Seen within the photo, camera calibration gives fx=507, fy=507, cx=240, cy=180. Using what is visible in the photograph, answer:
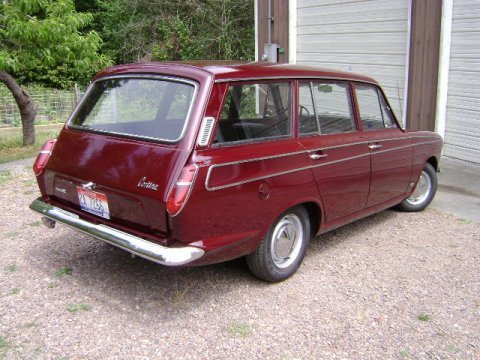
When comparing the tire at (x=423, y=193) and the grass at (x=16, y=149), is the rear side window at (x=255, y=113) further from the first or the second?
the grass at (x=16, y=149)

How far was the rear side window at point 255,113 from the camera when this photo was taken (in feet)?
11.9

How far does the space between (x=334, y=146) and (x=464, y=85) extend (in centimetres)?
466

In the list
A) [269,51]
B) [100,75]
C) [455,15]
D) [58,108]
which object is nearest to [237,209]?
[100,75]

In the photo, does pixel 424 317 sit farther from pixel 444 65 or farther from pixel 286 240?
pixel 444 65

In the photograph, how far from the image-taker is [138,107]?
4082 mm

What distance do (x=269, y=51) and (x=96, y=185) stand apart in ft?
28.8

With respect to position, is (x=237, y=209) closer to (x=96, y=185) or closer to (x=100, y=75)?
(x=96, y=185)

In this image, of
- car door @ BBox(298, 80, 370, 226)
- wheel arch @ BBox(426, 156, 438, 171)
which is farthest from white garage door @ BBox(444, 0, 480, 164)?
car door @ BBox(298, 80, 370, 226)

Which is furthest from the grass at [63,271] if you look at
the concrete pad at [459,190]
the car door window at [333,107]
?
the concrete pad at [459,190]

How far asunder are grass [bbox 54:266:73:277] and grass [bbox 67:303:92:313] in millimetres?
572

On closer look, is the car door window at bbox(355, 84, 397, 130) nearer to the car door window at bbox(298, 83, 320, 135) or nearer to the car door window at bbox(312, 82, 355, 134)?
the car door window at bbox(312, 82, 355, 134)

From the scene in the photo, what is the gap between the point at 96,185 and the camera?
3.69m

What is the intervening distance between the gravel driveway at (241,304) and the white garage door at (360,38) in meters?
4.88

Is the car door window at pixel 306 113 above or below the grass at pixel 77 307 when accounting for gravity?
above
